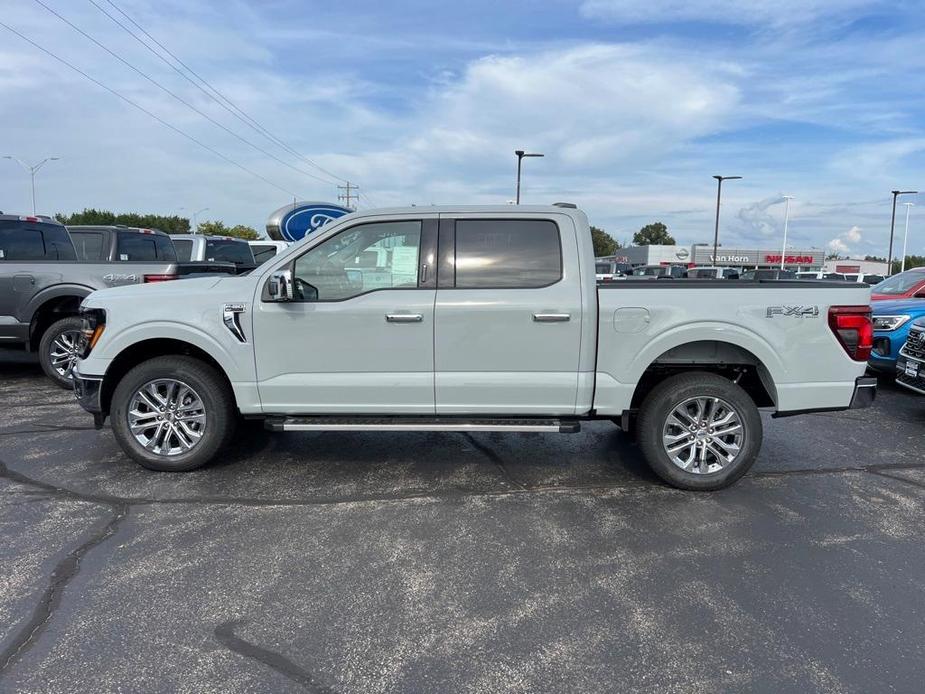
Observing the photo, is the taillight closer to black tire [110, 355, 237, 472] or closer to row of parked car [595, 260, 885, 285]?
black tire [110, 355, 237, 472]

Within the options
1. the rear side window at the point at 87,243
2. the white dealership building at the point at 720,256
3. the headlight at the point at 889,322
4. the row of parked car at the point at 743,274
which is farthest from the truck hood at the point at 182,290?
the white dealership building at the point at 720,256

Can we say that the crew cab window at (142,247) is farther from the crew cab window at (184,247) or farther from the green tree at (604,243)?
the green tree at (604,243)

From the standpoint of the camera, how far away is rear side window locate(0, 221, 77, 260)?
330 inches

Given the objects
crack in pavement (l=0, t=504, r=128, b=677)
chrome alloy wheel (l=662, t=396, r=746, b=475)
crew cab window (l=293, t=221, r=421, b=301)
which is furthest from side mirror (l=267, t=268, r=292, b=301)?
chrome alloy wheel (l=662, t=396, r=746, b=475)

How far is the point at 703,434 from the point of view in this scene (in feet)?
15.6

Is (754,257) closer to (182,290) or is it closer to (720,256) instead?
(720,256)

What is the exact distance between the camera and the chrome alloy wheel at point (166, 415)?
4961mm

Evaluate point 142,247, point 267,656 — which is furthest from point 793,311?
point 142,247

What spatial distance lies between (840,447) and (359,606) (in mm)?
4911

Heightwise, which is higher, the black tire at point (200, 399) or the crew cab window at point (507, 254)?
the crew cab window at point (507, 254)

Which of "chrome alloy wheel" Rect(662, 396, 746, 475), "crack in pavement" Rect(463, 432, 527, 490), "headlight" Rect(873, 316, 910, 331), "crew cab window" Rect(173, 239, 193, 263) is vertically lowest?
"crack in pavement" Rect(463, 432, 527, 490)

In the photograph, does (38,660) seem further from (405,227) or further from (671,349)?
(671,349)

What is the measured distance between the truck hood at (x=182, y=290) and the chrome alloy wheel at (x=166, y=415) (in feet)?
2.12

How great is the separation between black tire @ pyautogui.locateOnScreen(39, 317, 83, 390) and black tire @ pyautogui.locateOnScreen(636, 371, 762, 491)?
6.96 meters
